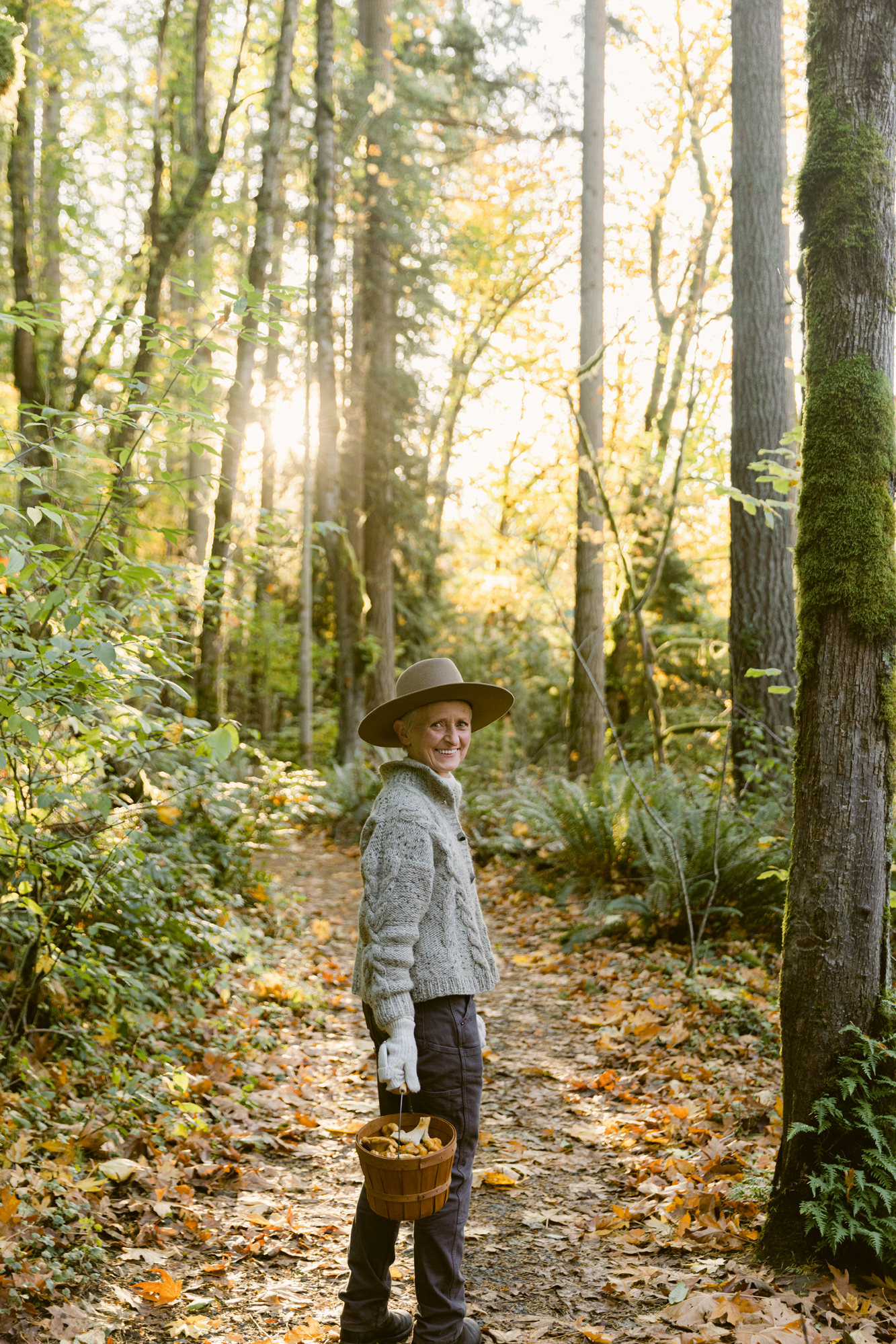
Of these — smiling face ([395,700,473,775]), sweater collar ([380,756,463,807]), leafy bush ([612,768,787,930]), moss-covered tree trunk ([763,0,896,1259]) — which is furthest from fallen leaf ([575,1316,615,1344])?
leafy bush ([612,768,787,930])

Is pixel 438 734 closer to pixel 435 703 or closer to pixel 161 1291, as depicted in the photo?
pixel 435 703

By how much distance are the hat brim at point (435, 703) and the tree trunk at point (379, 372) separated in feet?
35.1

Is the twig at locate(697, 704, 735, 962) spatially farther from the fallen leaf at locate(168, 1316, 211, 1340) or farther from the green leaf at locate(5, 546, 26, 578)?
the green leaf at locate(5, 546, 26, 578)

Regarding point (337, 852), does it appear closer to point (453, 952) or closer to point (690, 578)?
point (690, 578)

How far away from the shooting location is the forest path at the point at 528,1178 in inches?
130

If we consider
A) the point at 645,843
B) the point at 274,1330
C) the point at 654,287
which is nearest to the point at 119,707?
the point at 274,1330

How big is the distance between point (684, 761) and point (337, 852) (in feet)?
15.6

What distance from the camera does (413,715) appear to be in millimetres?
3301

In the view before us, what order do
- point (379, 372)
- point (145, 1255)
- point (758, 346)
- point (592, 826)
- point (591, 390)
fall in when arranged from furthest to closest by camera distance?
point (379, 372), point (591, 390), point (758, 346), point (592, 826), point (145, 1255)

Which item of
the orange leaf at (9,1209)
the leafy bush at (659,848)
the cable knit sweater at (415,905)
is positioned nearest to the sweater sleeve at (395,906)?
the cable knit sweater at (415,905)

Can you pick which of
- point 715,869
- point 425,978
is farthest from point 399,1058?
point 715,869

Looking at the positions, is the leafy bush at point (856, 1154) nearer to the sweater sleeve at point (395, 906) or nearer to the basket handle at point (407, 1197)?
the basket handle at point (407, 1197)

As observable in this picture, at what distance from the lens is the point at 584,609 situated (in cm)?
1238

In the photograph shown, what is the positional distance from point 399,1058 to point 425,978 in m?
0.27
